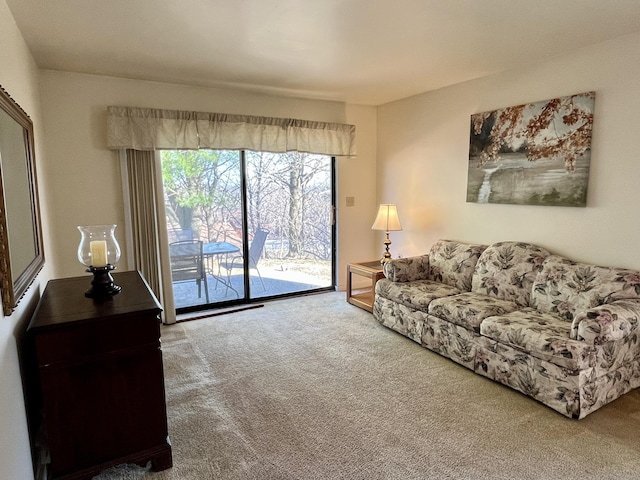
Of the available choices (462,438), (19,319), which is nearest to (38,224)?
(19,319)

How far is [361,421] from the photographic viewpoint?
90.8 inches

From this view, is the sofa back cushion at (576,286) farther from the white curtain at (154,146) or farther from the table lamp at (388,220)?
the white curtain at (154,146)

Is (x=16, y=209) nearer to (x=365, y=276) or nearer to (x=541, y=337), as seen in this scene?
(x=541, y=337)

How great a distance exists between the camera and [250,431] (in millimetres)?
2229

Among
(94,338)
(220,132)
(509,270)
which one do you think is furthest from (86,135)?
(509,270)

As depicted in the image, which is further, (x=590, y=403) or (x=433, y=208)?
(x=433, y=208)

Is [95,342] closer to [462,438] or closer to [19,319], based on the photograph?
[19,319]

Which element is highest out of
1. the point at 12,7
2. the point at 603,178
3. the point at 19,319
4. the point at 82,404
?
the point at 12,7

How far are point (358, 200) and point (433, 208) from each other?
3.55ft

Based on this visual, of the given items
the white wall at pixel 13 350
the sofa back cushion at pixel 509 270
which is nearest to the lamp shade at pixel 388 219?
the sofa back cushion at pixel 509 270

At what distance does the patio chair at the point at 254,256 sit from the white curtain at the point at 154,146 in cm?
73

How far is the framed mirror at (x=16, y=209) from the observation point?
1.45m

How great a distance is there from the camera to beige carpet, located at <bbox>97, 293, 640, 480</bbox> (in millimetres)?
1929

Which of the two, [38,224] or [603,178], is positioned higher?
[603,178]
